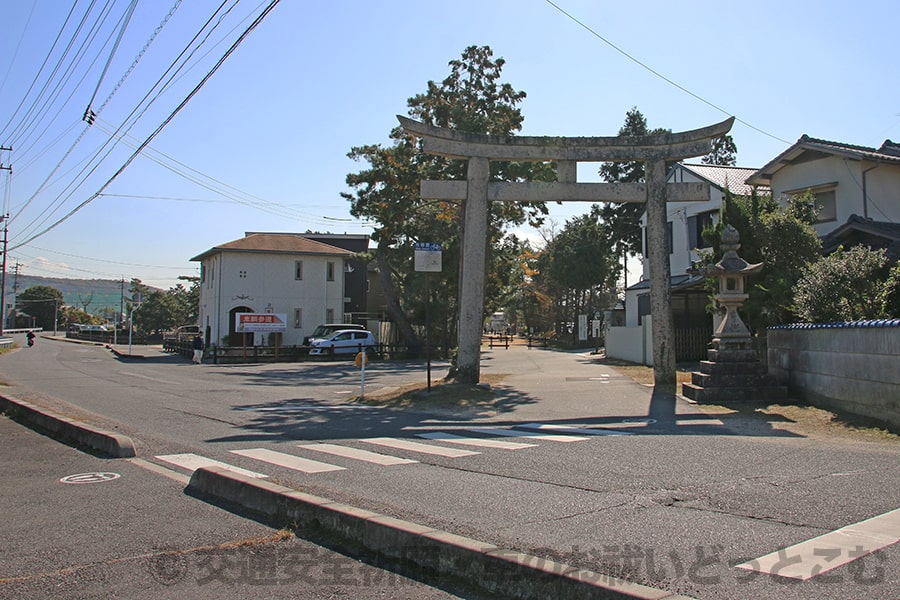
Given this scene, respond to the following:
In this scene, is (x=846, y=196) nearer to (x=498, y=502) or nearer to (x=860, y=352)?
(x=860, y=352)

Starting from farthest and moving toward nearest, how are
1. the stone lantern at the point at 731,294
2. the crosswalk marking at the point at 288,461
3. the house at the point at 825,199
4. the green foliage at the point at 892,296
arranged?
1. the house at the point at 825,199
2. the stone lantern at the point at 731,294
3. the green foliage at the point at 892,296
4. the crosswalk marking at the point at 288,461

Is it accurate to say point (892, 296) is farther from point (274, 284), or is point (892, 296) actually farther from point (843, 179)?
point (274, 284)

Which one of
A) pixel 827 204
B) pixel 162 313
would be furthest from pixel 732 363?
pixel 162 313

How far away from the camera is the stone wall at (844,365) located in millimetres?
9833

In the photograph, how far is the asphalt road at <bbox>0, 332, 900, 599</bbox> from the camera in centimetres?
423

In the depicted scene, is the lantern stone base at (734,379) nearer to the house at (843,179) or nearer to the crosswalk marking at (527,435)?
the crosswalk marking at (527,435)

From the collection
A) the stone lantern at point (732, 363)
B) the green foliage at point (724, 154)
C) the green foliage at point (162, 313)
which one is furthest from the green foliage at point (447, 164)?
the green foliage at point (162, 313)

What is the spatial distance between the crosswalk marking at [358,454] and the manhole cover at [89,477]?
2522 millimetres

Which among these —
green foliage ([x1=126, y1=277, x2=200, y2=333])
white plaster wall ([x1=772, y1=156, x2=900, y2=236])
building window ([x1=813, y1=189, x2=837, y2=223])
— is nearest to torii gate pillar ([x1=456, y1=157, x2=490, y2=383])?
white plaster wall ([x1=772, y1=156, x2=900, y2=236])

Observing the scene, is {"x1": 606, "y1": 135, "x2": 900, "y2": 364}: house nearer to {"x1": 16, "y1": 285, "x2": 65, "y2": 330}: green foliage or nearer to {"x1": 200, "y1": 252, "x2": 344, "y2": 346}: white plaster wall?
{"x1": 200, "y1": 252, "x2": 344, "y2": 346}: white plaster wall

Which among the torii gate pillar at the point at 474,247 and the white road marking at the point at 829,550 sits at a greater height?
the torii gate pillar at the point at 474,247

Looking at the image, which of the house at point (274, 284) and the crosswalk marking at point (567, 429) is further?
the house at point (274, 284)

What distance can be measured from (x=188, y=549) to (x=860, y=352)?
1037 centimetres

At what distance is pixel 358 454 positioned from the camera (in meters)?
8.66
